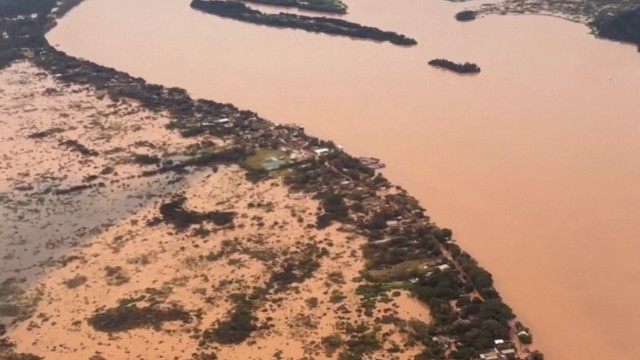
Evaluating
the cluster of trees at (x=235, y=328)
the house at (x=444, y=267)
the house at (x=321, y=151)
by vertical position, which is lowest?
the cluster of trees at (x=235, y=328)

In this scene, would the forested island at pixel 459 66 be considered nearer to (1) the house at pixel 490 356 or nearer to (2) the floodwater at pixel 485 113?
(2) the floodwater at pixel 485 113

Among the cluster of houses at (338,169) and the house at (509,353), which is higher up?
the cluster of houses at (338,169)

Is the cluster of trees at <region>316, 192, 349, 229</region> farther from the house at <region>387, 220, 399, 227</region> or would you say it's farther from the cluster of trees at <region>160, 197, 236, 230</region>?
the cluster of trees at <region>160, 197, 236, 230</region>

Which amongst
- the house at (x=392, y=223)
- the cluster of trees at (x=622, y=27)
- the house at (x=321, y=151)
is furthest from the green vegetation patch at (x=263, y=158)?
the cluster of trees at (x=622, y=27)

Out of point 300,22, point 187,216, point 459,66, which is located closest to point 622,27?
point 459,66

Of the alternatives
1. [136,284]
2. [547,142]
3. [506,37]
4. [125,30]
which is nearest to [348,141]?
[547,142]
